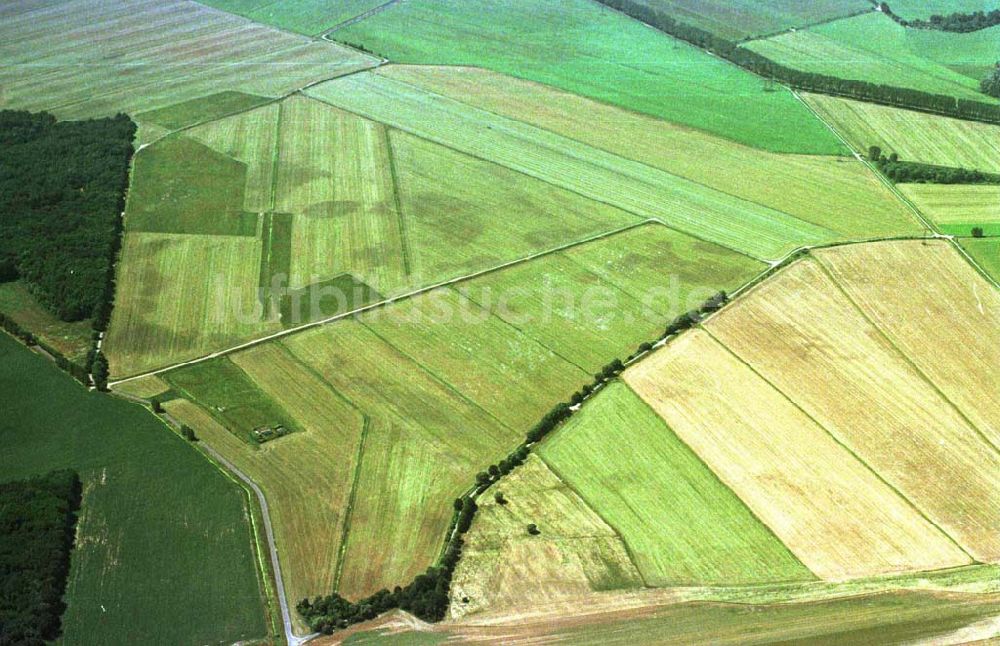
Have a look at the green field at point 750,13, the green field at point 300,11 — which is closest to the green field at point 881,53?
the green field at point 750,13

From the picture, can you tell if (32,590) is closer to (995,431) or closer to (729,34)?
(995,431)

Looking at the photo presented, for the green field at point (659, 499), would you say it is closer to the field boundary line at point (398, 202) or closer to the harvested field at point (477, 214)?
the harvested field at point (477, 214)

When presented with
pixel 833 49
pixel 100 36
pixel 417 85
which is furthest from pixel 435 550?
pixel 100 36

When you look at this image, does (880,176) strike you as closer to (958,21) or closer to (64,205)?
(958,21)

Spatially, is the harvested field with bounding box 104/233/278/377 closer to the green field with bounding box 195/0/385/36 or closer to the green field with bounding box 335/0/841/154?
the green field with bounding box 335/0/841/154

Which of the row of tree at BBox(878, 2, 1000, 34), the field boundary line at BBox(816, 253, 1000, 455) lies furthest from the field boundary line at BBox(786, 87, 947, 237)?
the row of tree at BBox(878, 2, 1000, 34)

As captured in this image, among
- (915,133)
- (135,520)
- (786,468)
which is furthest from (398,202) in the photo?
(915,133)
